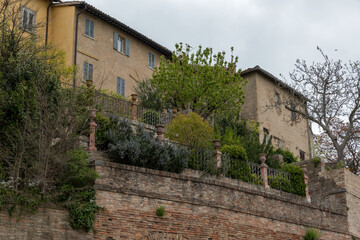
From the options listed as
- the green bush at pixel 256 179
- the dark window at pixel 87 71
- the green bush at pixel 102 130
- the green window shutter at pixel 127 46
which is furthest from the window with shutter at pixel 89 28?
the green bush at pixel 256 179

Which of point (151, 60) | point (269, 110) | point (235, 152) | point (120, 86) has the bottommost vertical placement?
point (235, 152)

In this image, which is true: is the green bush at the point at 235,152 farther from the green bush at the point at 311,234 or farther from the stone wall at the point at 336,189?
the stone wall at the point at 336,189

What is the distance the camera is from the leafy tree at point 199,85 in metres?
25.6

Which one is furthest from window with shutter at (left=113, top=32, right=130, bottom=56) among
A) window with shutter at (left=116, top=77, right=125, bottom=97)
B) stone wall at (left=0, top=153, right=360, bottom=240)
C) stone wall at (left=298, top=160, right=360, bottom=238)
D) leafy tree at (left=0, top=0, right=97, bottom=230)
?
stone wall at (left=0, top=153, right=360, bottom=240)

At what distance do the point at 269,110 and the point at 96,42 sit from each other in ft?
39.5

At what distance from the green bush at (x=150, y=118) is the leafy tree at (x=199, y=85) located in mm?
2528

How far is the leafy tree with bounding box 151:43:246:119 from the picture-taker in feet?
→ 84.0

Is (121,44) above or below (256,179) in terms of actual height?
above

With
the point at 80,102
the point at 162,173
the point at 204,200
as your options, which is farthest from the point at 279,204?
the point at 80,102

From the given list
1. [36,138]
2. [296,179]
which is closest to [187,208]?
[36,138]

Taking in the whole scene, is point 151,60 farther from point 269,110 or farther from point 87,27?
point 269,110

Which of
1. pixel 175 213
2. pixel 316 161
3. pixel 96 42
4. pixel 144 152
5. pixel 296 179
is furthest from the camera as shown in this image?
pixel 96 42

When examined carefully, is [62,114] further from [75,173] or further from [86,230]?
[86,230]

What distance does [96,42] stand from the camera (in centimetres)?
2867
